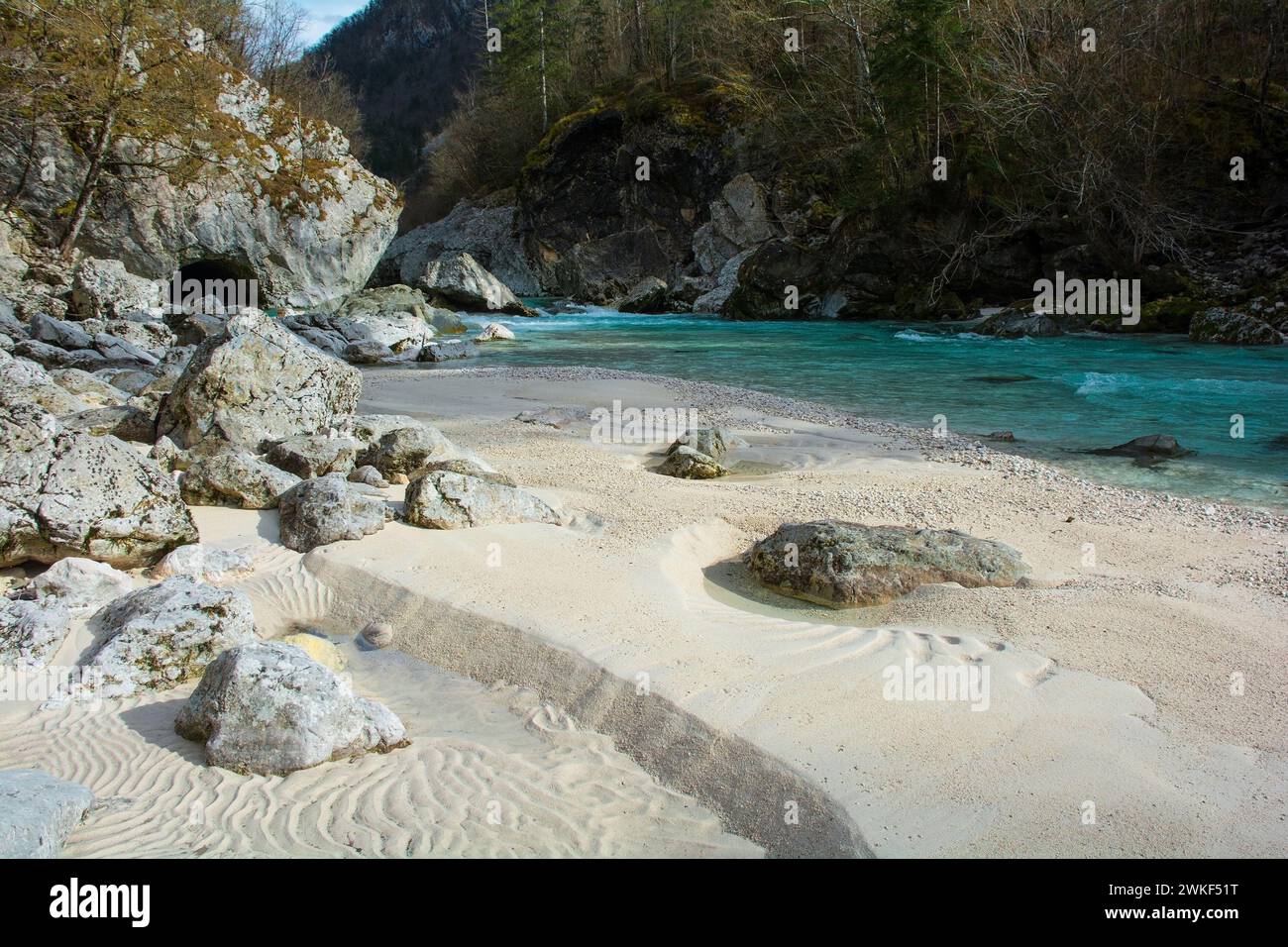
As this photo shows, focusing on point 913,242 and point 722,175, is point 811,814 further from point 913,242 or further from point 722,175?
point 722,175

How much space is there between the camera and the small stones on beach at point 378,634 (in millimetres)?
4480

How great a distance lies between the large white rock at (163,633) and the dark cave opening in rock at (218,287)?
1971 cm

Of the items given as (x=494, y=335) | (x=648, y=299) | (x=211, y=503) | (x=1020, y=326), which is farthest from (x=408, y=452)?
(x=648, y=299)

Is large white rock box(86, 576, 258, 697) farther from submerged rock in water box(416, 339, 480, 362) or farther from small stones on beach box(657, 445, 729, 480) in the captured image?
submerged rock in water box(416, 339, 480, 362)

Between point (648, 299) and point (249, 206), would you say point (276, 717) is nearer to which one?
point (249, 206)

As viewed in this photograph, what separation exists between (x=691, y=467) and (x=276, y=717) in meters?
4.88

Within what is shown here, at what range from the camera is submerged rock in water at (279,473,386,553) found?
5.35 metres

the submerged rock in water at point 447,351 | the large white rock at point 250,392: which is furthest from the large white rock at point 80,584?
the submerged rock in water at point 447,351

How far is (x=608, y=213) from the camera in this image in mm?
38781

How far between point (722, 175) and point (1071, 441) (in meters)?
28.4

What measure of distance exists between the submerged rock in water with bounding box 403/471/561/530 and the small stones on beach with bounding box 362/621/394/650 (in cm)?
112

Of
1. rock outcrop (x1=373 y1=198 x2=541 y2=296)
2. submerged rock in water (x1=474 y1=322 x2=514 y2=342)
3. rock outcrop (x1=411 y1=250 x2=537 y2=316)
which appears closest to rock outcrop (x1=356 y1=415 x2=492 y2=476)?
submerged rock in water (x1=474 y1=322 x2=514 y2=342)

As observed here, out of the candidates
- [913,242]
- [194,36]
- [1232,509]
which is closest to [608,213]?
[913,242]

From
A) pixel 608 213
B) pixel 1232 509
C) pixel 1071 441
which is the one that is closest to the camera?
pixel 1232 509
